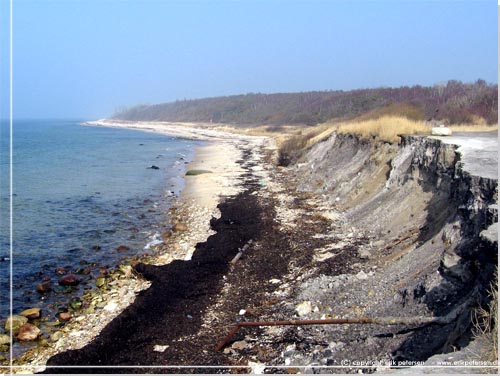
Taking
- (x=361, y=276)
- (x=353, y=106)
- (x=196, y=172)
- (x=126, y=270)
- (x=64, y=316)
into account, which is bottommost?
(x=64, y=316)

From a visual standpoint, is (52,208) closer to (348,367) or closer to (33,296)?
(33,296)

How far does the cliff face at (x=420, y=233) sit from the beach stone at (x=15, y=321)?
6674 millimetres

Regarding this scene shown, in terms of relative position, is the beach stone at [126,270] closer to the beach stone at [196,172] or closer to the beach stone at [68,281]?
the beach stone at [68,281]

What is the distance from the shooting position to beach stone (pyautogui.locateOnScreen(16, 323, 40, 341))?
33.1 feet

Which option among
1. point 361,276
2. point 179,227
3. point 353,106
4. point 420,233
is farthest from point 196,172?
point 353,106

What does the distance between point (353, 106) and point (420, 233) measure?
224 ft

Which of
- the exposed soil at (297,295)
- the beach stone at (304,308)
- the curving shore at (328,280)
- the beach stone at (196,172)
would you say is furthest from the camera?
the beach stone at (196,172)

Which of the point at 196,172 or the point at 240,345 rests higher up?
the point at 196,172

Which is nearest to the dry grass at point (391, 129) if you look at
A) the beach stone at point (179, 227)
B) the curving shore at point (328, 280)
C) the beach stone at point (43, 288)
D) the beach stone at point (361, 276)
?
the curving shore at point (328, 280)

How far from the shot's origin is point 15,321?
34.8 ft

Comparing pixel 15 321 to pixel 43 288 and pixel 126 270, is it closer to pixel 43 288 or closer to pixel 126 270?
pixel 43 288

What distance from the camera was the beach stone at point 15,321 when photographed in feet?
34.2

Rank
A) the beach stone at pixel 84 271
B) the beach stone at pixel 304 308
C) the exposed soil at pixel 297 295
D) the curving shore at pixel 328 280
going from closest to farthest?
1. the curving shore at pixel 328 280
2. the exposed soil at pixel 297 295
3. the beach stone at pixel 304 308
4. the beach stone at pixel 84 271

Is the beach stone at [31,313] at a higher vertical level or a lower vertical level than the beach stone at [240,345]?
lower
